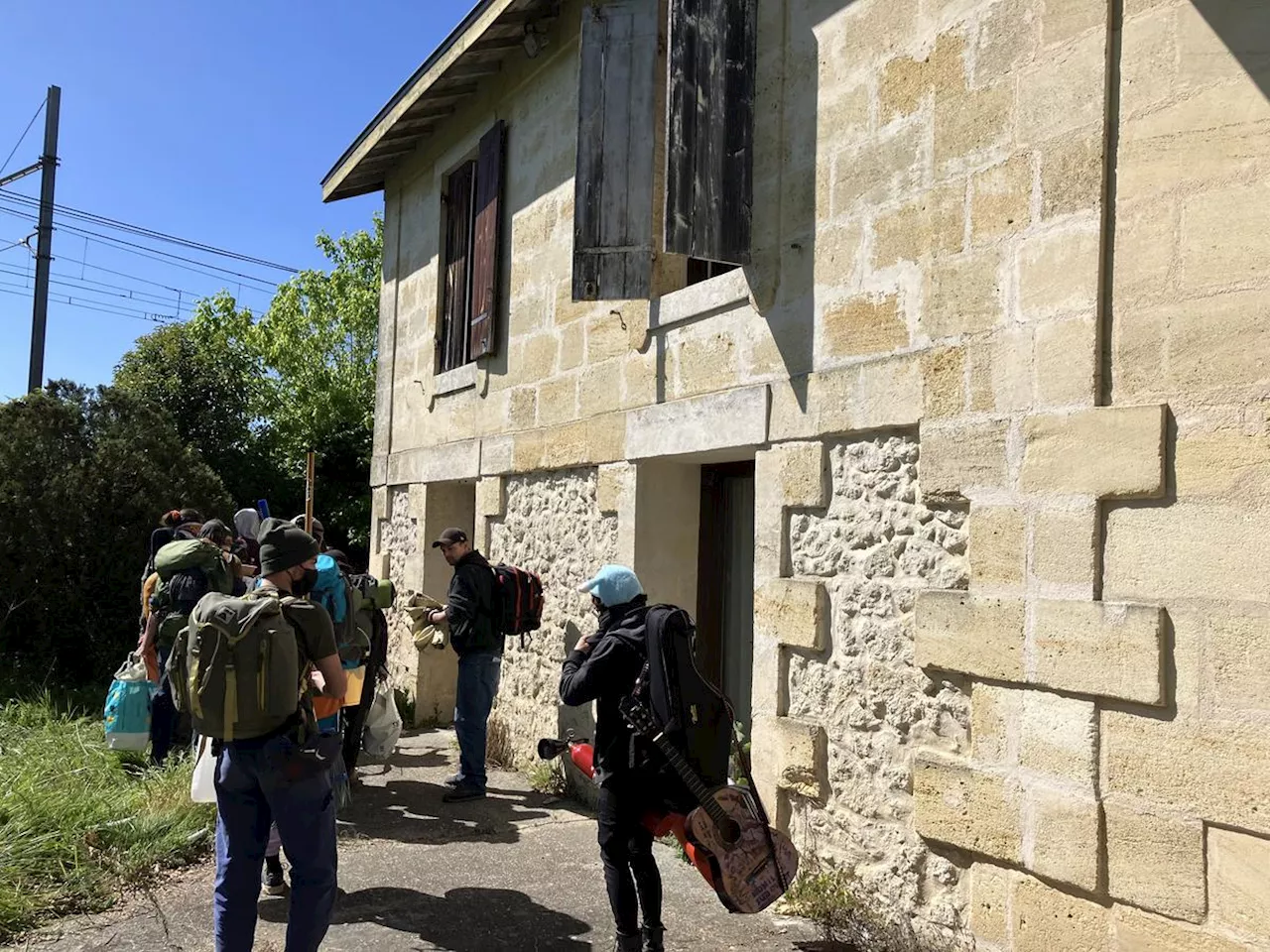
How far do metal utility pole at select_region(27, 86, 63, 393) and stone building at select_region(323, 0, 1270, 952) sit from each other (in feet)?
33.9

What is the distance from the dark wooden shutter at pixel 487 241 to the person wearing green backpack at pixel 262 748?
14.1ft

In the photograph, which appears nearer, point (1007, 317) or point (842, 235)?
point (1007, 317)

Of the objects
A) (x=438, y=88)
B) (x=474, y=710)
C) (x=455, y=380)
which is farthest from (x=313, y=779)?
(x=438, y=88)

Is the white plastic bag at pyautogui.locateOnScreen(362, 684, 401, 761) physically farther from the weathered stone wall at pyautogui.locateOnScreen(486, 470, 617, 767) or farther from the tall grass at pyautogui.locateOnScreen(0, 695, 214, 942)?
the weathered stone wall at pyautogui.locateOnScreen(486, 470, 617, 767)

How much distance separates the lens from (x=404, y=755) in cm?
717

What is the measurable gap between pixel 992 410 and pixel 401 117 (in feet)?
20.8

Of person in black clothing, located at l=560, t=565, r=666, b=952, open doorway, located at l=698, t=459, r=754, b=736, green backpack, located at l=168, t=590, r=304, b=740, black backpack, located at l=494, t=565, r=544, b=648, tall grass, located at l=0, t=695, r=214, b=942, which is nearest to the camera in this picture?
green backpack, located at l=168, t=590, r=304, b=740

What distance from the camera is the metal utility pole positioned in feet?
44.4

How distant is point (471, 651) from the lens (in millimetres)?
6016

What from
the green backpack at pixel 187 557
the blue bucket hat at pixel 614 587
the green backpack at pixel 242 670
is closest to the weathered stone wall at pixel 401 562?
the green backpack at pixel 187 557

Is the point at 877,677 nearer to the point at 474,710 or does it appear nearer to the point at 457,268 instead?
the point at 474,710

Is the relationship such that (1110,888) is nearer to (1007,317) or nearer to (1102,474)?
(1102,474)

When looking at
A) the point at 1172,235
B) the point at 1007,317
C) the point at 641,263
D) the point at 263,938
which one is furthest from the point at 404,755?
the point at 1172,235

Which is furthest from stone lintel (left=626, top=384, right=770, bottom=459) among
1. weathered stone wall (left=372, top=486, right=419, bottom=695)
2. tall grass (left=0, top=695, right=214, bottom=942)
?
weathered stone wall (left=372, top=486, right=419, bottom=695)
